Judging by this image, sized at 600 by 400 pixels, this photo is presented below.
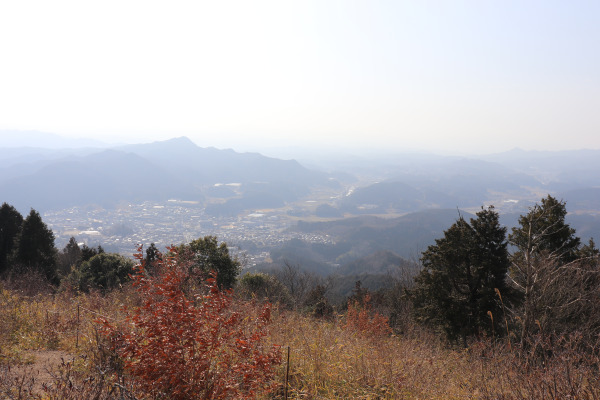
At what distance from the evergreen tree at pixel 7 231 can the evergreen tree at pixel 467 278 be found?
84.6ft

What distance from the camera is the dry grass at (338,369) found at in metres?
2.99

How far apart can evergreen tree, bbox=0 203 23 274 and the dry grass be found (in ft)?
68.9

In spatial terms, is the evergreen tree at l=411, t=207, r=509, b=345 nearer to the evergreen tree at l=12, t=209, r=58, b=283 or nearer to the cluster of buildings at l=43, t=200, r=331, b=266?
the evergreen tree at l=12, t=209, r=58, b=283

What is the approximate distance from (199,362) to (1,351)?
3.80 metres

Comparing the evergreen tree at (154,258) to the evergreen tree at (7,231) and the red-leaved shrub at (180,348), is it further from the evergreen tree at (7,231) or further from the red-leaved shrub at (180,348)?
the evergreen tree at (7,231)

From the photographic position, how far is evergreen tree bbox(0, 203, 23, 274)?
835 inches

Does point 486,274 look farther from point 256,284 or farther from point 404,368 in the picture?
point 256,284

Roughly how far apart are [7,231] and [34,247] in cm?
319

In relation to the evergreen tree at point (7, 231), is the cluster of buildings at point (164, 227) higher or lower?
lower

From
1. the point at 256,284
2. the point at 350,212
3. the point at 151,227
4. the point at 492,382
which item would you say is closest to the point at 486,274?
the point at 492,382

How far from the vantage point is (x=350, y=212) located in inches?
7215

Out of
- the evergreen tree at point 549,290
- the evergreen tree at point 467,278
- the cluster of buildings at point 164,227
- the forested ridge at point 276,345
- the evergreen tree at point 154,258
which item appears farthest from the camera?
the cluster of buildings at point 164,227

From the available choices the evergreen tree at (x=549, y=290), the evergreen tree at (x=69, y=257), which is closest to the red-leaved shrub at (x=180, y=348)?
the evergreen tree at (x=549, y=290)

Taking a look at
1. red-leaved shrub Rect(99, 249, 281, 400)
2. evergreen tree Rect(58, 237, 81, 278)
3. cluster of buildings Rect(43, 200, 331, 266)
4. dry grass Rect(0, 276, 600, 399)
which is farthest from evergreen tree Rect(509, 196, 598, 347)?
cluster of buildings Rect(43, 200, 331, 266)
